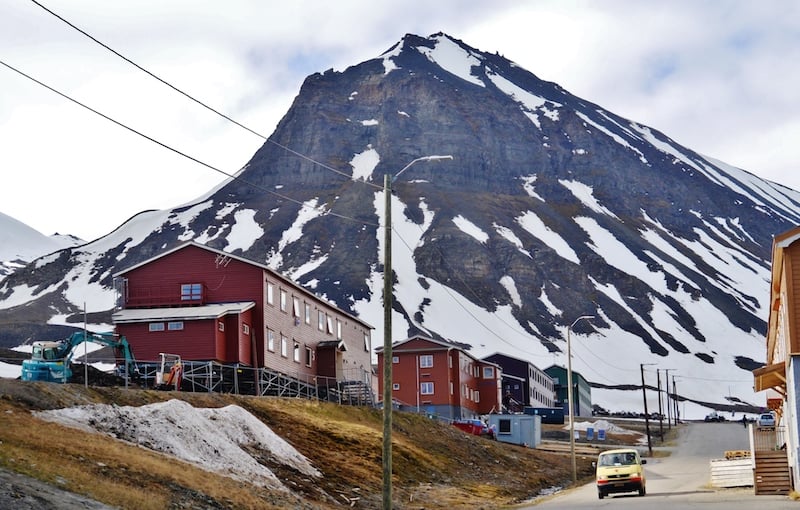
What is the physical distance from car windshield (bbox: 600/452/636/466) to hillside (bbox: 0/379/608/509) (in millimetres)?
5455

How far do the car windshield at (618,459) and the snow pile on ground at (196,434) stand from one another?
13763mm

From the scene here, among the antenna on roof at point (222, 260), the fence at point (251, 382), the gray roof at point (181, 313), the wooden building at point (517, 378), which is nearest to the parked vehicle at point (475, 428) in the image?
the fence at point (251, 382)

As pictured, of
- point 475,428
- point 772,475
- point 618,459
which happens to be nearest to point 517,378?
point 475,428

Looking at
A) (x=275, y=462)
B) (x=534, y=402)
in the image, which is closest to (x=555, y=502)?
(x=275, y=462)

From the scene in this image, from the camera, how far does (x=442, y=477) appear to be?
52.3 metres

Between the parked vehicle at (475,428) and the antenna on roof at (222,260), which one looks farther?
the parked vehicle at (475,428)

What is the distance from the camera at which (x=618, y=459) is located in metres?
46.5

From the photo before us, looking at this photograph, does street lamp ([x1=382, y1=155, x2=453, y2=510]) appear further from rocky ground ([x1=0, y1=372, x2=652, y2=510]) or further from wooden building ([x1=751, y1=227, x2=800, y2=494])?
wooden building ([x1=751, y1=227, x2=800, y2=494])

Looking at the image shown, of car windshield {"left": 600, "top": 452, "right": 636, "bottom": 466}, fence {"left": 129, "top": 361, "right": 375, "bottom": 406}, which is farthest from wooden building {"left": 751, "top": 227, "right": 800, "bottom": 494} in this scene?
fence {"left": 129, "top": 361, "right": 375, "bottom": 406}

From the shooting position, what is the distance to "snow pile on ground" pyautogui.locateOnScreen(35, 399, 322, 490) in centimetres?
3372

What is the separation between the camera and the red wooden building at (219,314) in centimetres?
6394

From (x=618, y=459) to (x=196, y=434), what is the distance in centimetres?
2014

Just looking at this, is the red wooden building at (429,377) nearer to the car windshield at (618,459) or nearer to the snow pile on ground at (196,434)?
the car windshield at (618,459)

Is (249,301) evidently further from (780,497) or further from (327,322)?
(780,497)
